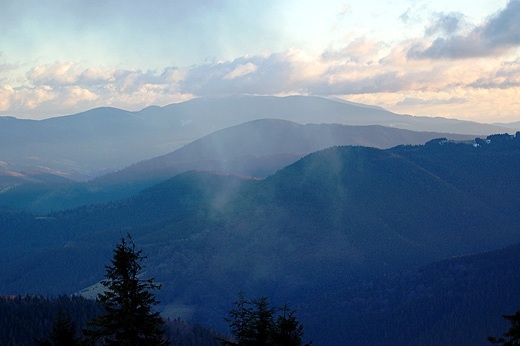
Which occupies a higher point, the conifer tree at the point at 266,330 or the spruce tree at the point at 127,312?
the spruce tree at the point at 127,312

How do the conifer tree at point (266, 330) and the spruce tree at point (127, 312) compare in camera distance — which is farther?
the conifer tree at point (266, 330)

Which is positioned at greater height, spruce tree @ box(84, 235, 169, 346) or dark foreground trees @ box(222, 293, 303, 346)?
spruce tree @ box(84, 235, 169, 346)

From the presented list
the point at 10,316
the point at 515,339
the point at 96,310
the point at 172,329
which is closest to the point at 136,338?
the point at 515,339

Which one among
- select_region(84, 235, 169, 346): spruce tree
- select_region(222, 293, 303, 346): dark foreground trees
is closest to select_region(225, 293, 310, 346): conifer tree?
select_region(222, 293, 303, 346): dark foreground trees

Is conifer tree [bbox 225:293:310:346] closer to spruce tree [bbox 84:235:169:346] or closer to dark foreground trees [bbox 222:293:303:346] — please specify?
dark foreground trees [bbox 222:293:303:346]

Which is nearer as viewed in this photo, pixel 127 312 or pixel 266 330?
pixel 127 312

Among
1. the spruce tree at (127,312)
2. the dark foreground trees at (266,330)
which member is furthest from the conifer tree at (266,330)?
the spruce tree at (127,312)

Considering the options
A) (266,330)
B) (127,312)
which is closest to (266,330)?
(266,330)

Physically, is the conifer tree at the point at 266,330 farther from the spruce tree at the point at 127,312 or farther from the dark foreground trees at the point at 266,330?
the spruce tree at the point at 127,312

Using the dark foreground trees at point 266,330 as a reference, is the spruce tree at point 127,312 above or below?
above

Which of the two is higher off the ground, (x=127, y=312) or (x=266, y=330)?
(x=127, y=312)

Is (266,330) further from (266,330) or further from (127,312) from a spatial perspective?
(127,312)

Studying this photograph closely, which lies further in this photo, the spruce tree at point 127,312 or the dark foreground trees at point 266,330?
the dark foreground trees at point 266,330

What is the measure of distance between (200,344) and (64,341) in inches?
5350
